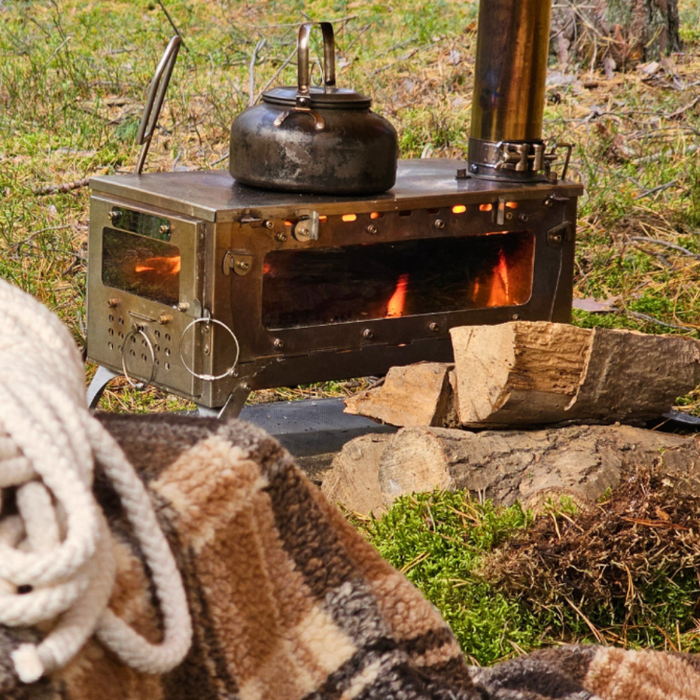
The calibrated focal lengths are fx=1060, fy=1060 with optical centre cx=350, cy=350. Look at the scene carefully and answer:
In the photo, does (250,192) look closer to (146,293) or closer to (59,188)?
(146,293)

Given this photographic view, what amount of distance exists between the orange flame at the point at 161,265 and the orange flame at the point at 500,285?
1213 mm

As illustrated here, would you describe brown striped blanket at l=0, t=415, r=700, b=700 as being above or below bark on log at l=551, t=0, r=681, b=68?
below

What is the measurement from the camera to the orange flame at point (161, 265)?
3473 mm

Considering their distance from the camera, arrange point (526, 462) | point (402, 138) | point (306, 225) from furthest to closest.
A: 1. point (402, 138)
2. point (306, 225)
3. point (526, 462)

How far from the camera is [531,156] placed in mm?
3996

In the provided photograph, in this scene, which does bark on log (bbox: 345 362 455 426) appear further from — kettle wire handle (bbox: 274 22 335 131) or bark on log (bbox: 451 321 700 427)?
kettle wire handle (bbox: 274 22 335 131)

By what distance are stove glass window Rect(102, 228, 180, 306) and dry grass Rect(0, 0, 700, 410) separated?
0.98m

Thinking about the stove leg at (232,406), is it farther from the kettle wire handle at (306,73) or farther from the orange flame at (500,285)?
the orange flame at (500,285)

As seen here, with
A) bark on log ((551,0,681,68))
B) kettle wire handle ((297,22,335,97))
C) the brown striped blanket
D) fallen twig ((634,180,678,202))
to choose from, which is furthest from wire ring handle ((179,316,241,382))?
bark on log ((551,0,681,68))

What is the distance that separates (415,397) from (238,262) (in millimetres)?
748

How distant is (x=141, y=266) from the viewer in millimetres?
3600

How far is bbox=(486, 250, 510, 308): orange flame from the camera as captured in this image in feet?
13.1

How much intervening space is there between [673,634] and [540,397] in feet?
2.95

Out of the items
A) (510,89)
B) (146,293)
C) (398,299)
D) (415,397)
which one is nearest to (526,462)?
(415,397)
